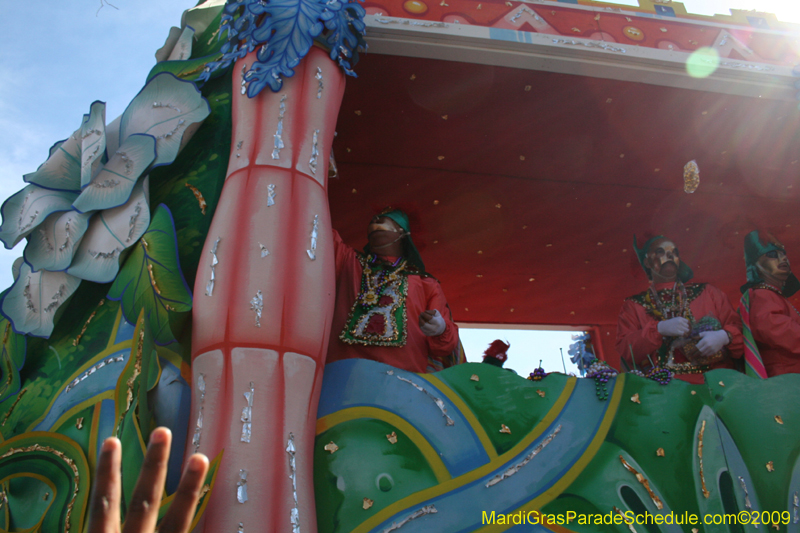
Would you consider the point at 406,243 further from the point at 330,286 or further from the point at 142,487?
the point at 142,487

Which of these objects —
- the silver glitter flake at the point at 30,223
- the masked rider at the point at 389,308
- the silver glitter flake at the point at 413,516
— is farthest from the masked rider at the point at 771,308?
the silver glitter flake at the point at 30,223

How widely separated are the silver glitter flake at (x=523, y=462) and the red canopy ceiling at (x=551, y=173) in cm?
188

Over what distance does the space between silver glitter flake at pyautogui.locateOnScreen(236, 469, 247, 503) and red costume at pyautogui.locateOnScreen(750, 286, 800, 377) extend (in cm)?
336

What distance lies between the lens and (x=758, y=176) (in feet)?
17.0

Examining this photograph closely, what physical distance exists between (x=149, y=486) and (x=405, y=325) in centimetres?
237

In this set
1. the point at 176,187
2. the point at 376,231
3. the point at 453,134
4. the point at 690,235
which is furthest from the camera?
the point at 690,235

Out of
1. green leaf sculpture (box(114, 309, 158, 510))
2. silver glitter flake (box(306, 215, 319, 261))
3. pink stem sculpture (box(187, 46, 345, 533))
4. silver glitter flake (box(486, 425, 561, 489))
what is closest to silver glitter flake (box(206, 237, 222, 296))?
pink stem sculpture (box(187, 46, 345, 533))

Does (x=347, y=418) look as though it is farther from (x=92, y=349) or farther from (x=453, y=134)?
(x=453, y=134)

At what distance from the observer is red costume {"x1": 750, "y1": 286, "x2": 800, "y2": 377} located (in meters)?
3.92

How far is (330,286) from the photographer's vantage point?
2.98 metres

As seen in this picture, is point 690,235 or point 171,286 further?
point 690,235

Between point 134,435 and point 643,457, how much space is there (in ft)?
7.63

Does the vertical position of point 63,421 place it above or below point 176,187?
below

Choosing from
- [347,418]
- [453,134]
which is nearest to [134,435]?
[347,418]
